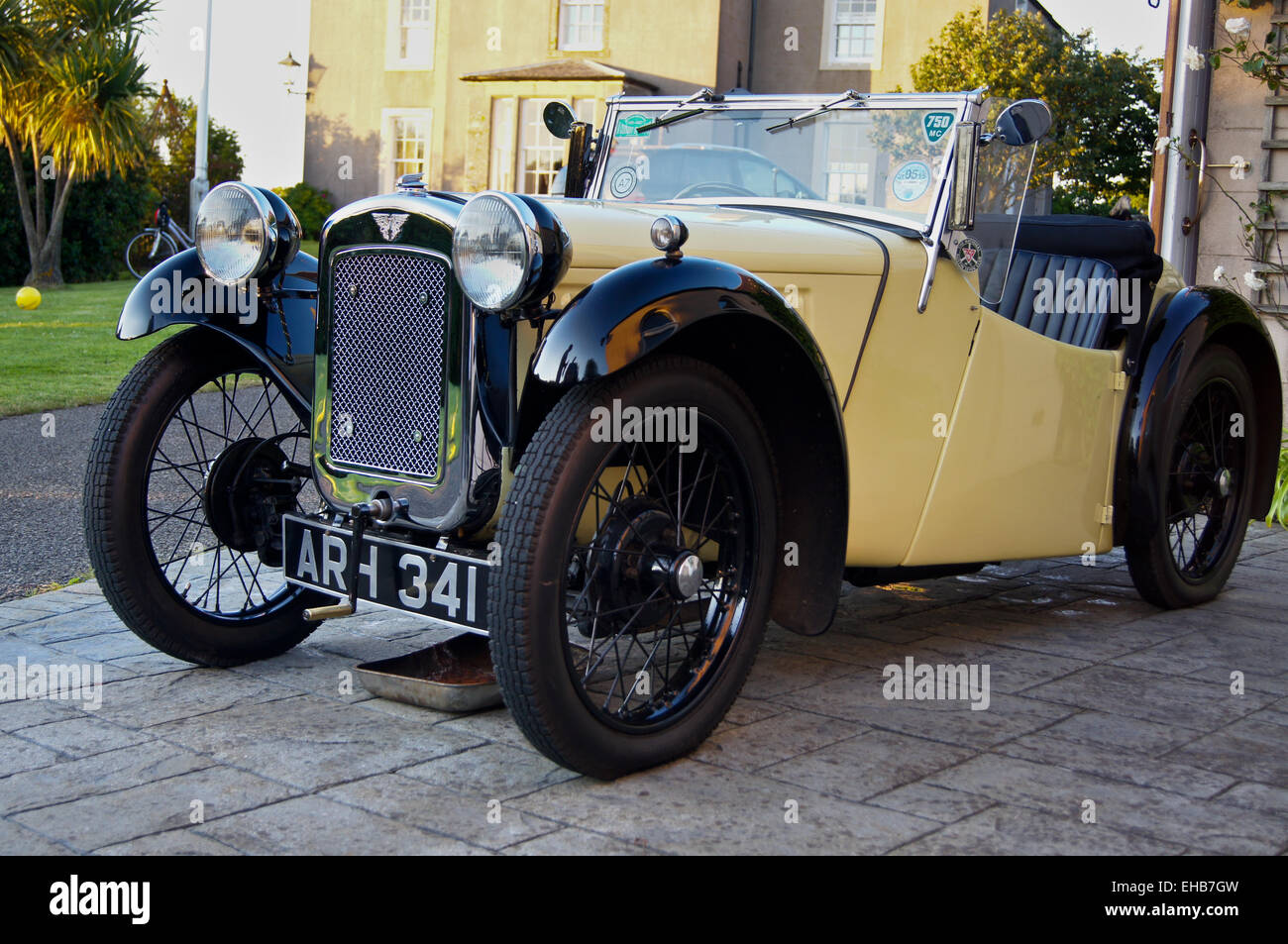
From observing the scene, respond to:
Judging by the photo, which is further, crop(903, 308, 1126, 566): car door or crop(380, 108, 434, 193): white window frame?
crop(380, 108, 434, 193): white window frame

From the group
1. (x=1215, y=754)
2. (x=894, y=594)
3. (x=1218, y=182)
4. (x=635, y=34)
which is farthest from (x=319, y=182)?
(x=1215, y=754)

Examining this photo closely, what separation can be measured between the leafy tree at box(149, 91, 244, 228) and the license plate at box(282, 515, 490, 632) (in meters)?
26.0

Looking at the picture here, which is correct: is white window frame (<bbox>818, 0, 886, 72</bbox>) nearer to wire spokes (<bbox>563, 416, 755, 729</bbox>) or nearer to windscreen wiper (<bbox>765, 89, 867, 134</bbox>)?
windscreen wiper (<bbox>765, 89, 867, 134</bbox>)

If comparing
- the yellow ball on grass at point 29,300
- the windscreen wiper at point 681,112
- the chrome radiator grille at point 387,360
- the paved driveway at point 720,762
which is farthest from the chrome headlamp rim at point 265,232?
the yellow ball on grass at point 29,300

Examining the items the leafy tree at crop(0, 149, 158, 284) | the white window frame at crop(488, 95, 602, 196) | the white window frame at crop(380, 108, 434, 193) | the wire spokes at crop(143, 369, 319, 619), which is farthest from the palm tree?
the wire spokes at crop(143, 369, 319, 619)

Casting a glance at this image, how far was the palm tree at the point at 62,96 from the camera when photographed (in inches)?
688

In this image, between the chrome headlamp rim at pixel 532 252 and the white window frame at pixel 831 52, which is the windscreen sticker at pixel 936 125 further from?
the white window frame at pixel 831 52

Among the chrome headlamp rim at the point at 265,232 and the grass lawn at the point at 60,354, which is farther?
the grass lawn at the point at 60,354

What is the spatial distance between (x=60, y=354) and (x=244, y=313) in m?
8.28

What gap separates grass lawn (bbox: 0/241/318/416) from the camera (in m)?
8.68

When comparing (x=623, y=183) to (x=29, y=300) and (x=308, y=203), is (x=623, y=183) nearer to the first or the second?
(x=29, y=300)

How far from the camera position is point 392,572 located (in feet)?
9.39

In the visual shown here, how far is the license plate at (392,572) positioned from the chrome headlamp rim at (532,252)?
1.83 feet
